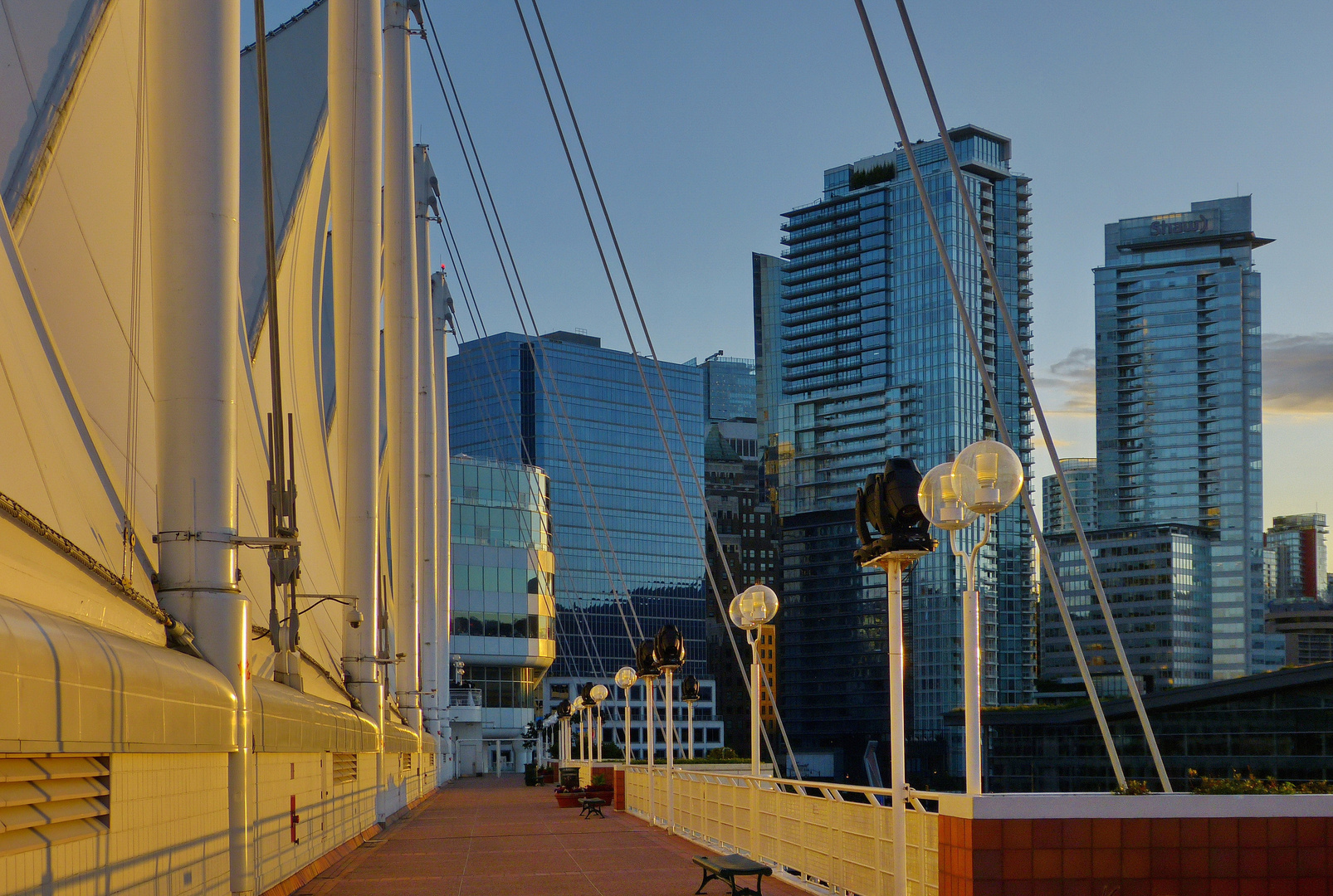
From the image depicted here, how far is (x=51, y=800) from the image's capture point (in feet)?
23.3

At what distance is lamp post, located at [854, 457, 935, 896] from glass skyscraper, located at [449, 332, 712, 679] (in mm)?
135626

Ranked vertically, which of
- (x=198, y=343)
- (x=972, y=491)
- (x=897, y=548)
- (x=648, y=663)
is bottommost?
(x=648, y=663)

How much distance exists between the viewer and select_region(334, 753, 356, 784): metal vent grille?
1956cm

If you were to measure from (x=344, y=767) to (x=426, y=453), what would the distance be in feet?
112

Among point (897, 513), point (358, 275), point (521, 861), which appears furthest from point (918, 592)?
point (897, 513)

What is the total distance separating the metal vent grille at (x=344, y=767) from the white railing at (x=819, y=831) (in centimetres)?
511

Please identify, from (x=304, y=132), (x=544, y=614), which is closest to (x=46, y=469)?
(x=304, y=132)

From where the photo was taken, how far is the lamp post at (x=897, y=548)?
9.66 metres

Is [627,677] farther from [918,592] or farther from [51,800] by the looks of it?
[918,592]

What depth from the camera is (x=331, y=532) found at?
30.6 m

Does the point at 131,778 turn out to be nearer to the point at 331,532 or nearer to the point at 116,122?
the point at 116,122

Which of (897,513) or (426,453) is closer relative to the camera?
(897,513)

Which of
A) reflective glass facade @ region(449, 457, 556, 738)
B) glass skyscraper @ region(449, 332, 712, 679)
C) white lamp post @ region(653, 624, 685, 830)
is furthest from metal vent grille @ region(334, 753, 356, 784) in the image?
glass skyscraper @ region(449, 332, 712, 679)

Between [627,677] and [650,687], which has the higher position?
[650,687]
